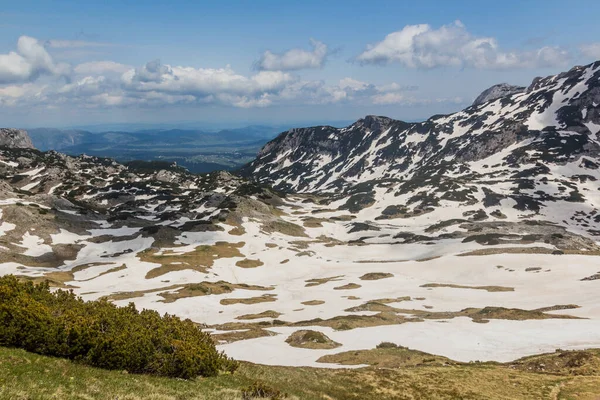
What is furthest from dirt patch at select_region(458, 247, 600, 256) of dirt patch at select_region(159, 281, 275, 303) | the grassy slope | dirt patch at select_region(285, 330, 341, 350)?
the grassy slope

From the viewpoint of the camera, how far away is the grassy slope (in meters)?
17.0

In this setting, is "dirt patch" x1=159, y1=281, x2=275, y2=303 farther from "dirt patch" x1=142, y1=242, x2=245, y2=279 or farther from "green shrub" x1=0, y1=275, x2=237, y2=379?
"green shrub" x1=0, y1=275, x2=237, y2=379

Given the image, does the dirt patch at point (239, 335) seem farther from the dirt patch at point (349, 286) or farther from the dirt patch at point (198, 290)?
the dirt patch at point (349, 286)

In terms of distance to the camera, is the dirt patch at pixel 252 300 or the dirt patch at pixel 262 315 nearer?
the dirt patch at pixel 262 315

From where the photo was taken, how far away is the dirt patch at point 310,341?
46844 millimetres

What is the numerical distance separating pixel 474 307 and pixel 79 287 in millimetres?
81032

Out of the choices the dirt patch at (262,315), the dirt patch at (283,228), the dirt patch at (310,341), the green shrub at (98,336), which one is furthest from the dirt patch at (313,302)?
the dirt patch at (283,228)

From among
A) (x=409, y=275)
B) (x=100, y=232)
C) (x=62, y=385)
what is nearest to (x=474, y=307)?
(x=409, y=275)

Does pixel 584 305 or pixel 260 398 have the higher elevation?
pixel 260 398

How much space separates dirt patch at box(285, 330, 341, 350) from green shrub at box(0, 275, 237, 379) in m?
22.4

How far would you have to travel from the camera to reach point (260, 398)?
69.6 feet

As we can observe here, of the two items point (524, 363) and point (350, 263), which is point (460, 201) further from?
point (524, 363)

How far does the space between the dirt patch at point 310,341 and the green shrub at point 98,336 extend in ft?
73.5

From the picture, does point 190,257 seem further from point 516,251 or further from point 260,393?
point 260,393
